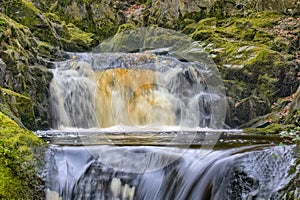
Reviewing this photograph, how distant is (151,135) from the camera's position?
857cm

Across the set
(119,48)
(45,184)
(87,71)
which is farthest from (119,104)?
(45,184)

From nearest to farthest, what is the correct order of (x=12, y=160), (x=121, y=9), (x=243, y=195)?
(x=243, y=195) → (x=12, y=160) → (x=121, y=9)

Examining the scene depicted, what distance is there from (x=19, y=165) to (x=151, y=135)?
416 cm

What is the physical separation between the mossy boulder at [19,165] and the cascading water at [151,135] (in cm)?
22

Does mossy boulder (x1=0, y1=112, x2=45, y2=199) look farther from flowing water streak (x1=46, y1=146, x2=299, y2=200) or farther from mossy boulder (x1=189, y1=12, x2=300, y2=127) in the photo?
mossy boulder (x1=189, y1=12, x2=300, y2=127)

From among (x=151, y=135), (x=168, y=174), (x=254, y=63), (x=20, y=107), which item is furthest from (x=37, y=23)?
(x=168, y=174)

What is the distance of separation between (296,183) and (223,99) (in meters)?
8.12

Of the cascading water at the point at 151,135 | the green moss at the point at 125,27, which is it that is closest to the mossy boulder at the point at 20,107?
the cascading water at the point at 151,135

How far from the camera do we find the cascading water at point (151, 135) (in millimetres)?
4680

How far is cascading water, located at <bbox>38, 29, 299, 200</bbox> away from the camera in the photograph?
4.68 m

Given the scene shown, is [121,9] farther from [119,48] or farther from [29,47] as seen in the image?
[29,47]

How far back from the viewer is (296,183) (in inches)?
156

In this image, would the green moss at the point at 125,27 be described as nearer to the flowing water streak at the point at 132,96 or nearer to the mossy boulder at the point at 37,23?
the mossy boulder at the point at 37,23

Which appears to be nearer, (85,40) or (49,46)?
(49,46)
